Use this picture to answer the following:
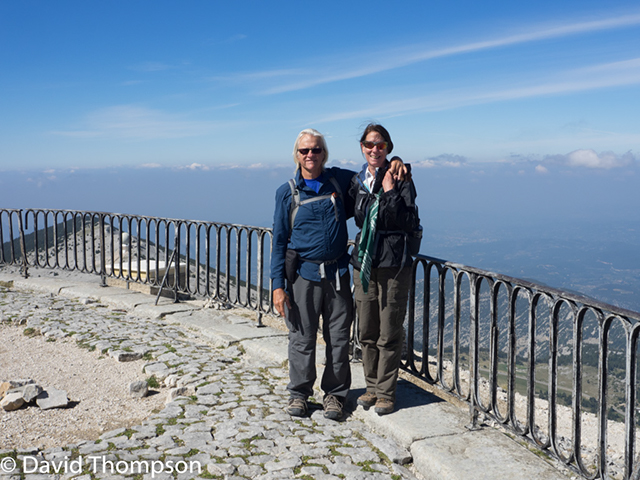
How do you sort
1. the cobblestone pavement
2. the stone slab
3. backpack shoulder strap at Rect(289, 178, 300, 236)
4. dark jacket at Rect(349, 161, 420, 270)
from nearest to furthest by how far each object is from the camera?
the stone slab → the cobblestone pavement → dark jacket at Rect(349, 161, 420, 270) → backpack shoulder strap at Rect(289, 178, 300, 236)

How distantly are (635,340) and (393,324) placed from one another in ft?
5.96

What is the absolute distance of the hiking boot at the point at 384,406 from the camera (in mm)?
4340

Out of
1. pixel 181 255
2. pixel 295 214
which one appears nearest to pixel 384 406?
pixel 295 214

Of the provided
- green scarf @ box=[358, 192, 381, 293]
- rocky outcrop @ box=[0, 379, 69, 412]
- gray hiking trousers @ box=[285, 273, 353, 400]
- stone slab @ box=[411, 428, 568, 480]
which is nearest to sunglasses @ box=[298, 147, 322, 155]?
green scarf @ box=[358, 192, 381, 293]

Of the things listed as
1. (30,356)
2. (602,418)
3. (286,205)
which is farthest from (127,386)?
(602,418)

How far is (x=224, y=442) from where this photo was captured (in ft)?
12.9

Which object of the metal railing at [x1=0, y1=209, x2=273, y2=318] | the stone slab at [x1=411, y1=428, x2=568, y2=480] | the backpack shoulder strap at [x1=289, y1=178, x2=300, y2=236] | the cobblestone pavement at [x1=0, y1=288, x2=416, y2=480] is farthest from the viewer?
the metal railing at [x1=0, y1=209, x2=273, y2=318]

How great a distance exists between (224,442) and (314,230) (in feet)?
5.80

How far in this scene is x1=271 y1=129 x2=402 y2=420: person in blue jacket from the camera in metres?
4.27

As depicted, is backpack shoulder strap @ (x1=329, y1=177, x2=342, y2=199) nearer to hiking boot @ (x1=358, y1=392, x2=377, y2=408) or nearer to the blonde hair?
the blonde hair

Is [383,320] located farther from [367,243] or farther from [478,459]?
[478,459]

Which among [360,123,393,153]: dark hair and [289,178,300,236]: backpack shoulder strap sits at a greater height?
[360,123,393,153]: dark hair

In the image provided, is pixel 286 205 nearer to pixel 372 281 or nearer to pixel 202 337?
pixel 372 281

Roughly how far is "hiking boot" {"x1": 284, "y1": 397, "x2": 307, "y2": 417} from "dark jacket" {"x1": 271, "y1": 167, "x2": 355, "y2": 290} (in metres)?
1.03
